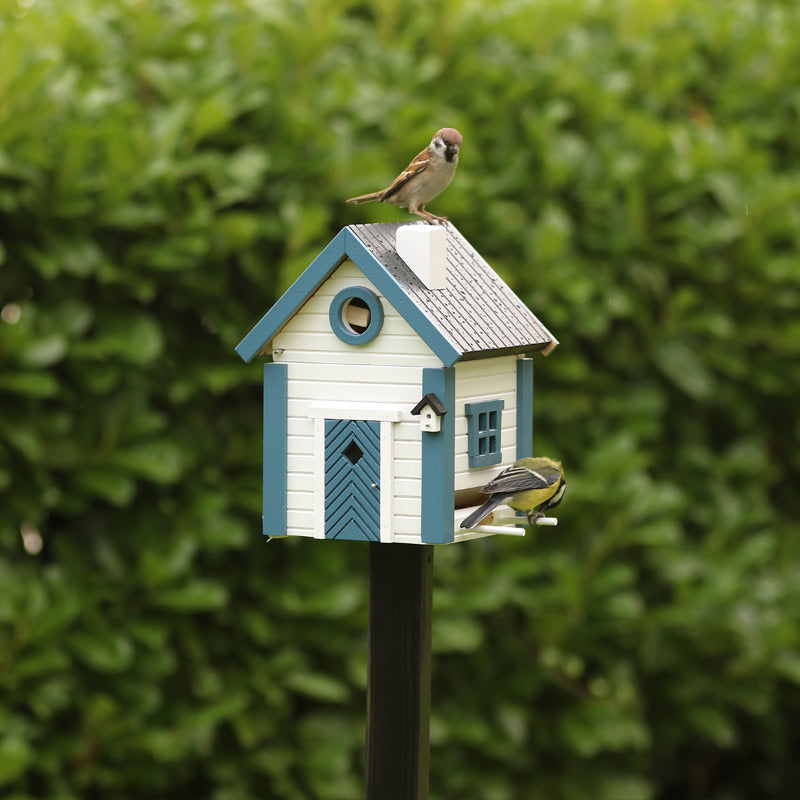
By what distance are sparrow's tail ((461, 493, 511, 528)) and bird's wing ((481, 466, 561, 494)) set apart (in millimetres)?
14

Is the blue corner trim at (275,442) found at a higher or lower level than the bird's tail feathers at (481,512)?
higher

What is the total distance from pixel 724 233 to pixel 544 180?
0.70 metres

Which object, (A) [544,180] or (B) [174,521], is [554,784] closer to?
(B) [174,521]

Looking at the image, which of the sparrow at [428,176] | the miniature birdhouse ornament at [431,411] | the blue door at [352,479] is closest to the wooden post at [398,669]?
the blue door at [352,479]

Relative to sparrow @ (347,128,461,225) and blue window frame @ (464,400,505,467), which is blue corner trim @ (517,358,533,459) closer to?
blue window frame @ (464,400,505,467)

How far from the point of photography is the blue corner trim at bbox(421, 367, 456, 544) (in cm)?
232

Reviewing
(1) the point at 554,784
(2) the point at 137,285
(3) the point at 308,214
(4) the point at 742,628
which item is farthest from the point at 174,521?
(4) the point at 742,628

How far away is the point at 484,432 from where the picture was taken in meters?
2.51

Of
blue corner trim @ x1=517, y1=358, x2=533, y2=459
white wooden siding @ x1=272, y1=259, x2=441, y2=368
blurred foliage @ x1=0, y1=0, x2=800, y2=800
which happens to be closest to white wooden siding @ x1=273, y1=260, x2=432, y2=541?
white wooden siding @ x1=272, y1=259, x2=441, y2=368

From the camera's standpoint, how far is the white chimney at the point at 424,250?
7.68 feet

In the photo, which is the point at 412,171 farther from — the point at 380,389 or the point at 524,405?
the point at 524,405

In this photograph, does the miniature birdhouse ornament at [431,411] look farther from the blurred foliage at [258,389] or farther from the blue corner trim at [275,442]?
the blurred foliage at [258,389]

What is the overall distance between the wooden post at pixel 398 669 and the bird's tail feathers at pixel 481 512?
0.46 feet

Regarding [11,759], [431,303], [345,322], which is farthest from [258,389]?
[431,303]
